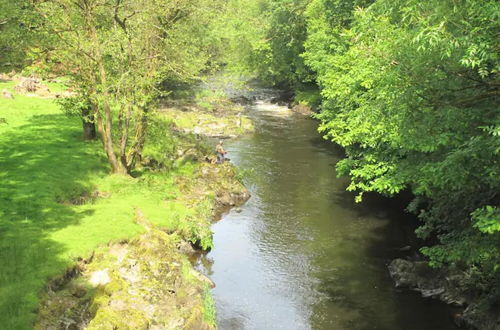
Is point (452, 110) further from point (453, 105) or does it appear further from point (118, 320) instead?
point (118, 320)

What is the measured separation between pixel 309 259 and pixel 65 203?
1287cm

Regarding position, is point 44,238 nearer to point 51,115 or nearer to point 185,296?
point 185,296

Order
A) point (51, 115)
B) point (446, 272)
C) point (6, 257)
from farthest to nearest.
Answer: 1. point (51, 115)
2. point (446, 272)
3. point (6, 257)

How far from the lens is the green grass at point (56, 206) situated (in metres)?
15.4

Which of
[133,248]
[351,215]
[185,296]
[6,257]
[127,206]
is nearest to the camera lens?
[6,257]

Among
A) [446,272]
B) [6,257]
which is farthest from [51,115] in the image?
[446,272]

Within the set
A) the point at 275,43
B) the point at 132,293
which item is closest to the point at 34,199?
the point at 132,293

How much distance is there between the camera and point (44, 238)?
17797 millimetres

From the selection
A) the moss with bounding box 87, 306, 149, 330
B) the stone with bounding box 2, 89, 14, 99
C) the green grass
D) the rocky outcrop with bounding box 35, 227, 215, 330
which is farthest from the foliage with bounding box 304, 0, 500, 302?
the stone with bounding box 2, 89, 14, 99

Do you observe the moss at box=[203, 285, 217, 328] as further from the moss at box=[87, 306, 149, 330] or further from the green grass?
the green grass

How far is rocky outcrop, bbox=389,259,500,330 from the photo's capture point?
17812 mm

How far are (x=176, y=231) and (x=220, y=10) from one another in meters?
15.2

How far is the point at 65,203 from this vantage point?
72.6 feet

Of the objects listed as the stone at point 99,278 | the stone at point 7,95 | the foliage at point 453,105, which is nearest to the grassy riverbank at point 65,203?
the stone at point 99,278
